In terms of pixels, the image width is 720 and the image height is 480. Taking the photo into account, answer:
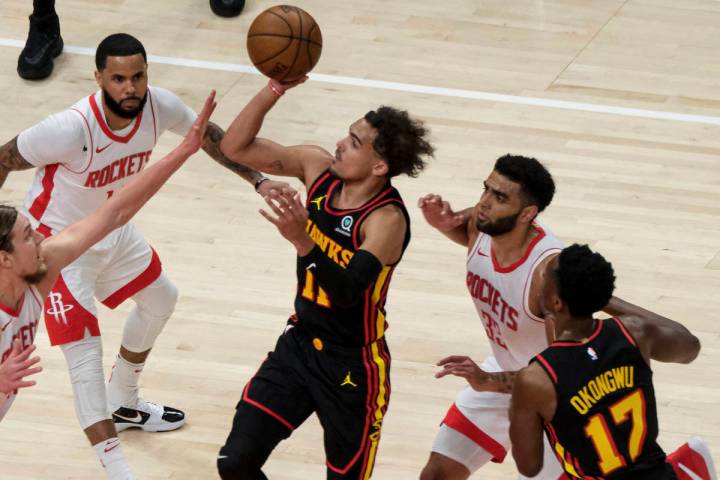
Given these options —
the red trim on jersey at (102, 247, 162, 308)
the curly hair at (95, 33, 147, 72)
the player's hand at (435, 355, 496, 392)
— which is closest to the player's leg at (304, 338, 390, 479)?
the player's hand at (435, 355, 496, 392)

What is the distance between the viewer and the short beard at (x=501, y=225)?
230 inches

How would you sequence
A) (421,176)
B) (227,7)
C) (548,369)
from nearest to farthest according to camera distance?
1. (548,369)
2. (421,176)
3. (227,7)

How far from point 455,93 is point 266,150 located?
491 cm

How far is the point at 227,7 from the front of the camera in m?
11.9

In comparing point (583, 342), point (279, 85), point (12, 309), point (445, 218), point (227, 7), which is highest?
point (279, 85)

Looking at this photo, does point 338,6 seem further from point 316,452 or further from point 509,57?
point 316,452

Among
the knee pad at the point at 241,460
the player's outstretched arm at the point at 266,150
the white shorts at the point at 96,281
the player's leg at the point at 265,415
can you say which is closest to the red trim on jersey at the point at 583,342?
the player's leg at the point at 265,415

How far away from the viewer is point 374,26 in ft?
39.4

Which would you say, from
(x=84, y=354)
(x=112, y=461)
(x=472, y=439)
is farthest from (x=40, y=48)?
(x=472, y=439)

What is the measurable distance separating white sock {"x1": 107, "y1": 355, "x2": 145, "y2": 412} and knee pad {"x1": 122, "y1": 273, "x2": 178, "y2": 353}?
15 cm

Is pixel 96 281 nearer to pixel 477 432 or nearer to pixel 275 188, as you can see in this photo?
pixel 275 188

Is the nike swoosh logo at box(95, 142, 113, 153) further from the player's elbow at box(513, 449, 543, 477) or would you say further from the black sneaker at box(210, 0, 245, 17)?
the black sneaker at box(210, 0, 245, 17)

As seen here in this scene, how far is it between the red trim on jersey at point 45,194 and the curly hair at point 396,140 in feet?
5.54

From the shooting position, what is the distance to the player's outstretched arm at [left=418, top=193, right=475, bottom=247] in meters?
5.96
